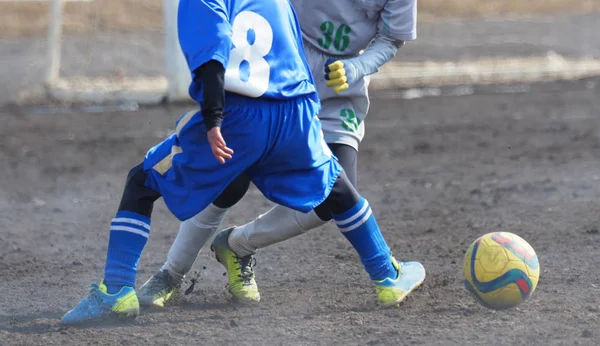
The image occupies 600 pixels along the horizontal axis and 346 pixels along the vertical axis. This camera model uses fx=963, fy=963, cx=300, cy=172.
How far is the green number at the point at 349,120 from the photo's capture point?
15.6 ft

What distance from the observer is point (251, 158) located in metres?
3.95

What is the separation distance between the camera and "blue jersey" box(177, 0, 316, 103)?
371cm

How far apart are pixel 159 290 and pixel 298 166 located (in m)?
1.01

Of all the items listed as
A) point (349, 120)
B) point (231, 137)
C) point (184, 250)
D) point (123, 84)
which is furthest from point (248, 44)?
point (123, 84)

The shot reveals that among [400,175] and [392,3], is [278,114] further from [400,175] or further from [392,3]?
[400,175]

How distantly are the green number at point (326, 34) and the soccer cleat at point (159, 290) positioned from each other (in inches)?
53.3

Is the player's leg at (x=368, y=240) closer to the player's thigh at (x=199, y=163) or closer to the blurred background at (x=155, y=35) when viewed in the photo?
the player's thigh at (x=199, y=163)

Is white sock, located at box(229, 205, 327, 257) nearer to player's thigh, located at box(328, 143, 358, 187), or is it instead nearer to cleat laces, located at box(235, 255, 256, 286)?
cleat laces, located at box(235, 255, 256, 286)

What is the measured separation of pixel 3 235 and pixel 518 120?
19.9 ft

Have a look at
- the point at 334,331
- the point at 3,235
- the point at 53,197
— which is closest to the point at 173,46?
the point at 53,197

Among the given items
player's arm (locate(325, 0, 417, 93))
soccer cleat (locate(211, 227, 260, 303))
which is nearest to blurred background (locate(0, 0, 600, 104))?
soccer cleat (locate(211, 227, 260, 303))

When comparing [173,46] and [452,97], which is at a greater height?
[173,46]

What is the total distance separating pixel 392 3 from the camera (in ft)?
15.1

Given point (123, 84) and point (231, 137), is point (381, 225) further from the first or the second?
point (123, 84)
